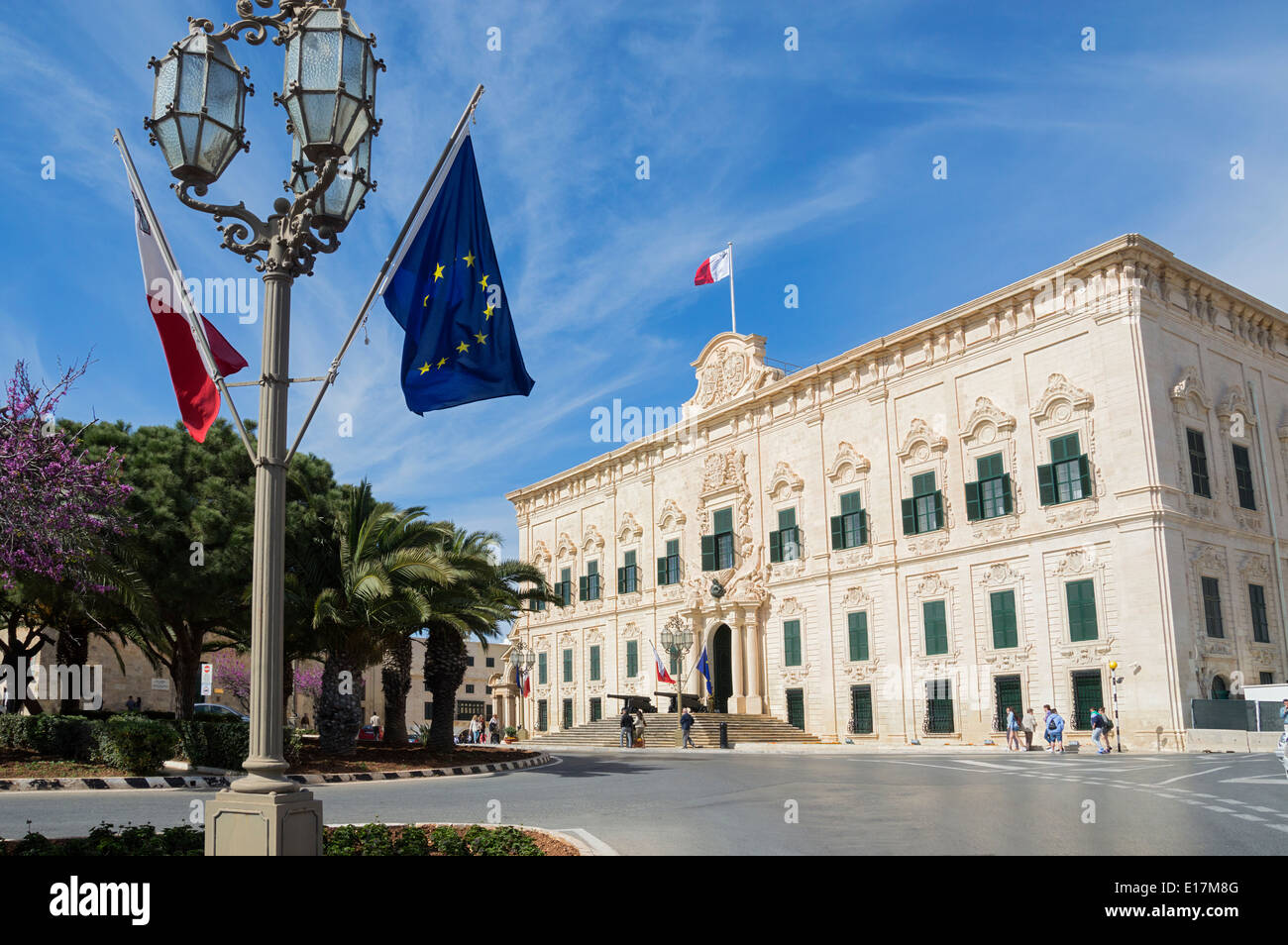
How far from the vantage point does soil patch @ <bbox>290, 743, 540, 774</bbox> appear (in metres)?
18.9

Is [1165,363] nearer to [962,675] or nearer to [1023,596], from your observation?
[1023,596]

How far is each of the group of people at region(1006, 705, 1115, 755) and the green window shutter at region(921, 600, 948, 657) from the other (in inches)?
112

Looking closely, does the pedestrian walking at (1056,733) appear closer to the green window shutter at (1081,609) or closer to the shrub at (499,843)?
the green window shutter at (1081,609)

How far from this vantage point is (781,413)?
122 ft

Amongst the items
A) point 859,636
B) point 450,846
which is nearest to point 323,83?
point 450,846

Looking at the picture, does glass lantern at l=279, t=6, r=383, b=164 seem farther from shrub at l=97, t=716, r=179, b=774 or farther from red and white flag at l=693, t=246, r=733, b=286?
red and white flag at l=693, t=246, r=733, b=286

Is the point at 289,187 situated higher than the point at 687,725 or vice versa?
the point at 289,187

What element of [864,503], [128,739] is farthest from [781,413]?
[128,739]

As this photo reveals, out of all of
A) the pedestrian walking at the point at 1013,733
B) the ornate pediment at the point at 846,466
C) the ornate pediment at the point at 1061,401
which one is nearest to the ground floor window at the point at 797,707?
the ornate pediment at the point at 846,466

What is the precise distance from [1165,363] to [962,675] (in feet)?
33.9

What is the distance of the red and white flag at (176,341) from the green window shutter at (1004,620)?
24.7m

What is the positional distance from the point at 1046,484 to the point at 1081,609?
11.8ft

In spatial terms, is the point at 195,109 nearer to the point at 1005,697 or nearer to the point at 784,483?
the point at 1005,697

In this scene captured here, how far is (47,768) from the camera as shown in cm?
1694
